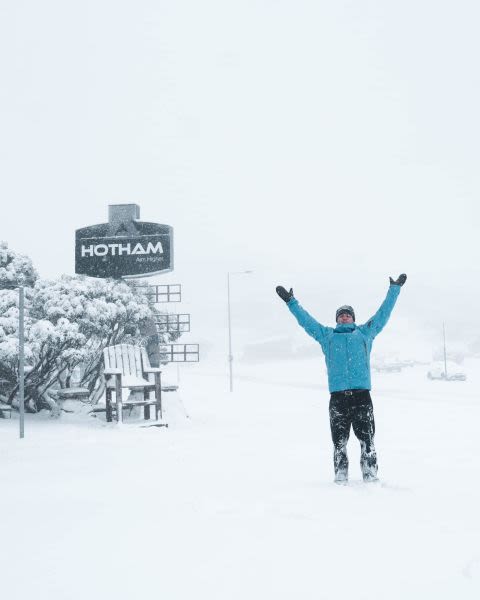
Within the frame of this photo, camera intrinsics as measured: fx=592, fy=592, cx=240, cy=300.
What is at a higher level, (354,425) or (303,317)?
(303,317)

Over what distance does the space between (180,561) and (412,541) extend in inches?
54.8

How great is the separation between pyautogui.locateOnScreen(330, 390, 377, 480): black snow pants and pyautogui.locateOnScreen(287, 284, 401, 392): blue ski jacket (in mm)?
105

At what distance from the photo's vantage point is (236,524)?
4.00 meters

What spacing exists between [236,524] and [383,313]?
8.64 ft

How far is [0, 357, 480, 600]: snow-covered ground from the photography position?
2.92m

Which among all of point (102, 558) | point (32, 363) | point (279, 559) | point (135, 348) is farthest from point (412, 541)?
point (32, 363)

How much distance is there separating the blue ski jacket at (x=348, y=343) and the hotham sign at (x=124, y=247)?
9908 millimetres

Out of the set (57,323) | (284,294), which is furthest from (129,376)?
(284,294)

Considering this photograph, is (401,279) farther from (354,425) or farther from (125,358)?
(125,358)

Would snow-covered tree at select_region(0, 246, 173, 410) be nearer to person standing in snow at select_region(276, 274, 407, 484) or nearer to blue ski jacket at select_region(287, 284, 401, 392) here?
blue ski jacket at select_region(287, 284, 401, 392)

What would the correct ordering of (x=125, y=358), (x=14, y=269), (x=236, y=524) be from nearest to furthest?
1. (x=236, y=524)
2. (x=125, y=358)
3. (x=14, y=269)

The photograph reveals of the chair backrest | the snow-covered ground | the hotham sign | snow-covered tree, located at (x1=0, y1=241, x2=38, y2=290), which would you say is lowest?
the snow-covered ground

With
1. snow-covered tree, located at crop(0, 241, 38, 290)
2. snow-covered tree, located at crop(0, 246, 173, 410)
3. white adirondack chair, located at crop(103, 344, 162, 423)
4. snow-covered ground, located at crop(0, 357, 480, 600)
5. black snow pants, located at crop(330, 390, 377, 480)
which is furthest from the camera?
snow-covered tree, located at crop(0, 241, 38, 290)

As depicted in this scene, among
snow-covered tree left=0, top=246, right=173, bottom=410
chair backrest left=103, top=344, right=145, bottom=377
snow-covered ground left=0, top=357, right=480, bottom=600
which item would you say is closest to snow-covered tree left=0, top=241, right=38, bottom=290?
snow-covered tree left=0, top=246, right=173, bottom=410
